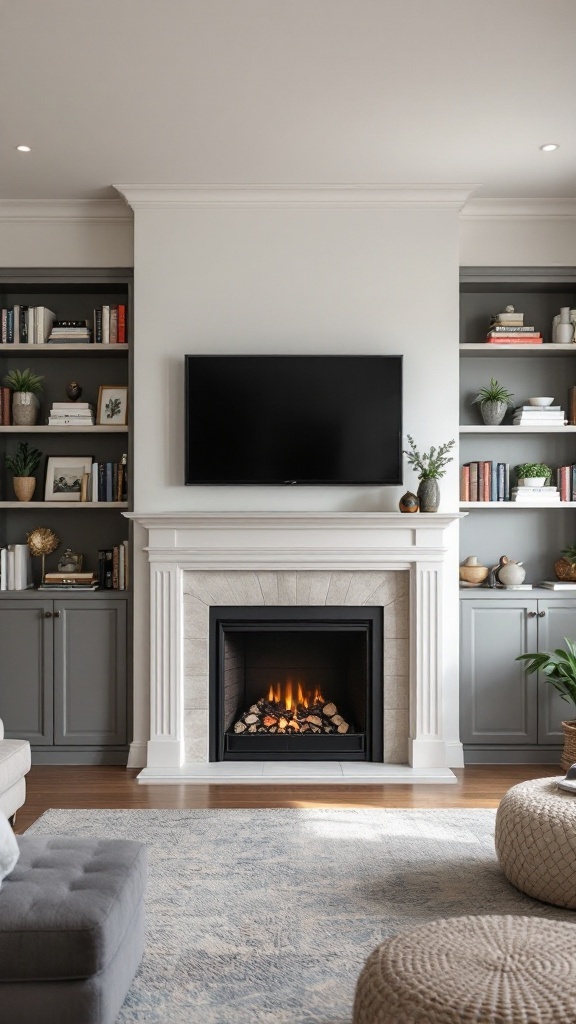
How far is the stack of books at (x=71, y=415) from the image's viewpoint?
4.77m

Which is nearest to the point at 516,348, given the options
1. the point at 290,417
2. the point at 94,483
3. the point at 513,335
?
the point at 513,335

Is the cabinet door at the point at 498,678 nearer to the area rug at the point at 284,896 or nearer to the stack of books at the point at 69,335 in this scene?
the area rug at the point at 284,896

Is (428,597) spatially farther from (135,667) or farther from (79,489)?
(79,489)

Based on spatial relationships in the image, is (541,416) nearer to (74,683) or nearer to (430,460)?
(430,460)

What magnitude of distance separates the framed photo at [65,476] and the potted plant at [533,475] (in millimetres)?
2429

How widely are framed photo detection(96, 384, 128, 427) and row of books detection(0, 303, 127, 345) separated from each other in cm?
28

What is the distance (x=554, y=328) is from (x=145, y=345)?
225cm

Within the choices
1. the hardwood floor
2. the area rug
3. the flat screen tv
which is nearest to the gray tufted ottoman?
the area rug

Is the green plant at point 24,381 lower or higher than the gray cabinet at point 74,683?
higher

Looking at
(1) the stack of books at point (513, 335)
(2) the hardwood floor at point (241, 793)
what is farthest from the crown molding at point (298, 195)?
(2) the hardwood floor at point (241, 793)

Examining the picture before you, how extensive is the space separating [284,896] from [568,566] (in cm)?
263

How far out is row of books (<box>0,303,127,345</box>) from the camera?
4.75m

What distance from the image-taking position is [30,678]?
15.3 ft

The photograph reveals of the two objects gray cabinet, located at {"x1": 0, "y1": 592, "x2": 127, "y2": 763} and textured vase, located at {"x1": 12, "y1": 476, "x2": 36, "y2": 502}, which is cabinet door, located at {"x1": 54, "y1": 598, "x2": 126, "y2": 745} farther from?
textured vase, located at {"x1": 12, "y1": 476, "x2": 36, "y2": 502}
